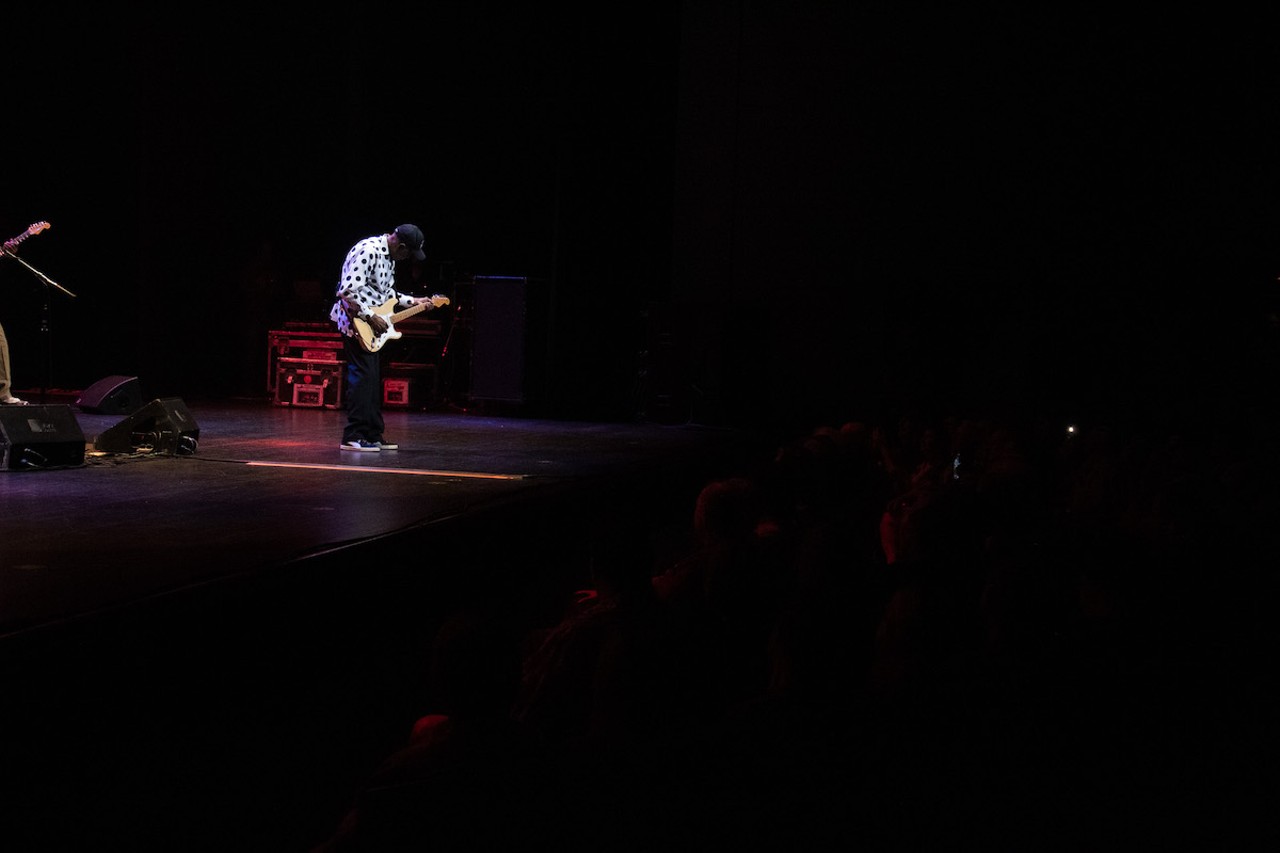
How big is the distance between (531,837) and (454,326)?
11.0 m

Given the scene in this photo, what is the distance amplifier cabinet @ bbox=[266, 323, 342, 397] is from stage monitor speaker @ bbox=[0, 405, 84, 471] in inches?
213

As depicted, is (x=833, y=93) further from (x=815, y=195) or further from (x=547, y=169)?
(x=547, y=169)

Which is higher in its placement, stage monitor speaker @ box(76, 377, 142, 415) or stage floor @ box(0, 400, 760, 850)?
stage monitor speaker @ box(76, 377, 142, 415)

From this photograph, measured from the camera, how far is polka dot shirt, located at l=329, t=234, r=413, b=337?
7.02m

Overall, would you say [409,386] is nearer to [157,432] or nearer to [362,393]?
[362,393]

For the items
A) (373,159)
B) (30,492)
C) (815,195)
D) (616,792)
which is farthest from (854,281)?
(616,792)

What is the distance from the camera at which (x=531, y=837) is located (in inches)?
55.8

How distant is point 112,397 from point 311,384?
2127 millimetres

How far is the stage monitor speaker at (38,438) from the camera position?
5.66 metres

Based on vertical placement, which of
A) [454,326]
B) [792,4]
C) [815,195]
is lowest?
[454,326]

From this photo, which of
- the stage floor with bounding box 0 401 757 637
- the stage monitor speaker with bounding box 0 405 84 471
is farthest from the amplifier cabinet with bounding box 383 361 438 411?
the stage monitor speaker with bounding box 0 405 84 471

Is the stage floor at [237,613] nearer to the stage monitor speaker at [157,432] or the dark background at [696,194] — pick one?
the stage monitor speaker at [157,432]

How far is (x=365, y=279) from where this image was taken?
23.3 feet

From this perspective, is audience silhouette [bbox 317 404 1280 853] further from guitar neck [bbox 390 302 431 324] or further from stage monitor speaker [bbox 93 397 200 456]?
guitar neck [bbox 390 302 431 324]
